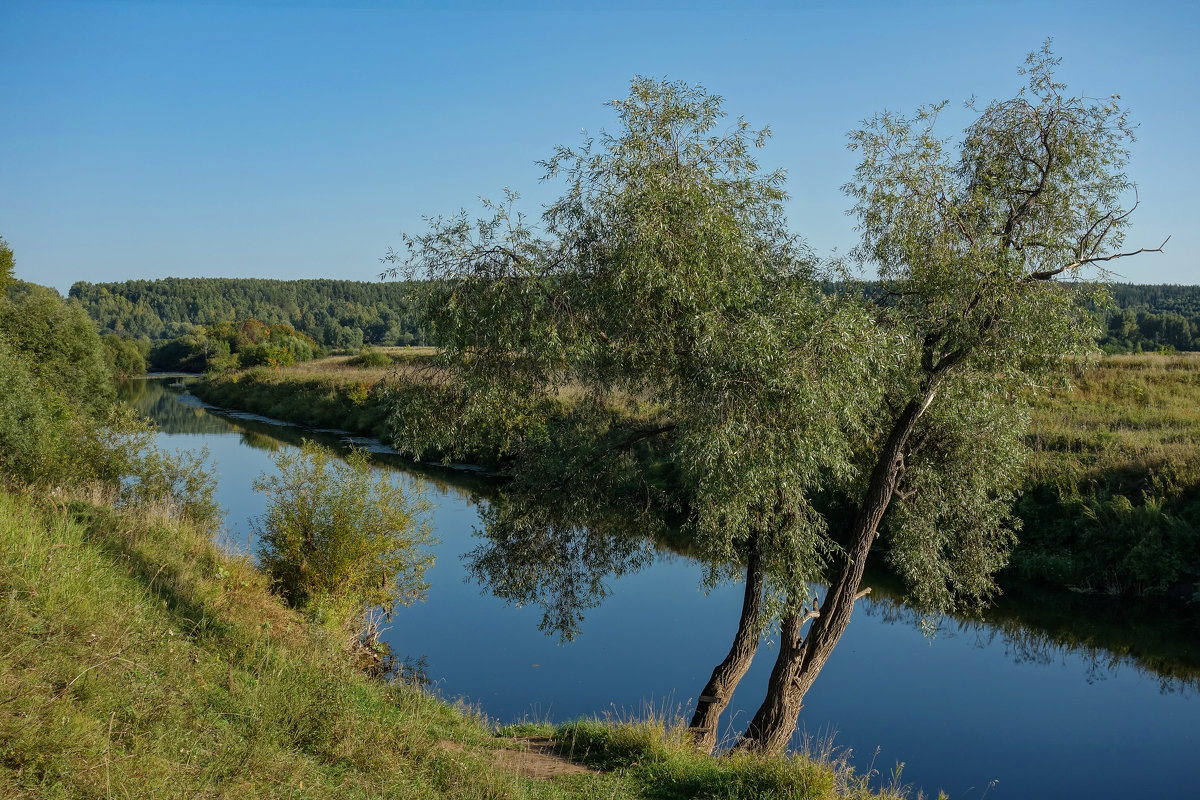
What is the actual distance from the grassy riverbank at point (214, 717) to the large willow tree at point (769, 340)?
2317 mm

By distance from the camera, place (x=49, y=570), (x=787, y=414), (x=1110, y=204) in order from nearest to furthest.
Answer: (x=49, y=570) → (x=787, y=414) → (x=1110, y=204)

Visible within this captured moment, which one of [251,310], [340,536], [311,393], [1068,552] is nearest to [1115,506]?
[1068,552]

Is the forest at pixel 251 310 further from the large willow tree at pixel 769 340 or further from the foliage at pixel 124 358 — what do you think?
the large willow tree at pixel 769 340

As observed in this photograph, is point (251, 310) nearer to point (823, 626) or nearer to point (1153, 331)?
point (1153, 331)

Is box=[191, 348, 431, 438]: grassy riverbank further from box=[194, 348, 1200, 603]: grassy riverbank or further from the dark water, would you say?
box=[194, 348, 1200, 603]: grassy riverbank

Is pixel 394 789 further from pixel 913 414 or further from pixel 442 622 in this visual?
pixel 442 622

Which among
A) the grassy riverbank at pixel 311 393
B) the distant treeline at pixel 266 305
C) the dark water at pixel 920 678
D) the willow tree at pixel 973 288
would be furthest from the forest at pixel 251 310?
the willow tree at pixel 973 288

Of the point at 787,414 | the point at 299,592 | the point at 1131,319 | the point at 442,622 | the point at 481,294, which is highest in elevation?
the point at 1131,319

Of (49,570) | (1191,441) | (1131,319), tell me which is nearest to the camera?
(49,570)

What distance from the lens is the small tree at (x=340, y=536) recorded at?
41.5 ft

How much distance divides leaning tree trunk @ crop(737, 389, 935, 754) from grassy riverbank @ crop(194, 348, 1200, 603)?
3380 mm

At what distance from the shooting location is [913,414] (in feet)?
31.3

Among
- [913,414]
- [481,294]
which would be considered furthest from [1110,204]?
[481,294]

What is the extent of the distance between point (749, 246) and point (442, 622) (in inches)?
406
